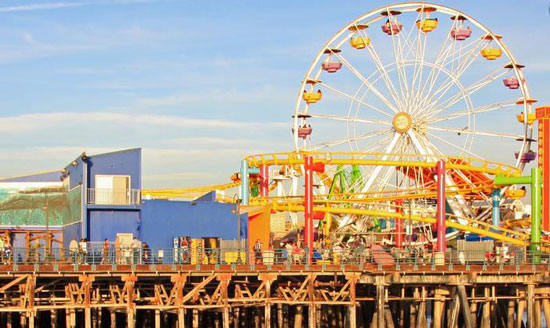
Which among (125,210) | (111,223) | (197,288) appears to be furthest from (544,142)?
(197,288)

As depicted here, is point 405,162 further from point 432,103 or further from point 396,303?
point 396,303

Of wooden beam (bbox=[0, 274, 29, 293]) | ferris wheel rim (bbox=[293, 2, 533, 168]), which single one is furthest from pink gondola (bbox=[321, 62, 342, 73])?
wooden beam (bbox=[0, 274, 29, 293])

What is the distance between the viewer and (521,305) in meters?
52.2

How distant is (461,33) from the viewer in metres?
79.3

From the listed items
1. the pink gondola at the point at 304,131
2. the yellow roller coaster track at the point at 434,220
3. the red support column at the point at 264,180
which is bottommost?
the yellow roller coaster track at the point at 434,220

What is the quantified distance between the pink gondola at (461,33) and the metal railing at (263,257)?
2706 cm

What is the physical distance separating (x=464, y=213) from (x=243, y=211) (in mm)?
30950

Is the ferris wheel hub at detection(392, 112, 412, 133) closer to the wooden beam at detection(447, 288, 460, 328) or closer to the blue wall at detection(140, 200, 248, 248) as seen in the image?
the blue wall at detection(140, 200, 248, 248)

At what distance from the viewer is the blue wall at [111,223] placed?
54.8 metres

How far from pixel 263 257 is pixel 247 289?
2720 mm

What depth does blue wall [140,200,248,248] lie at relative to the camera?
5456cm

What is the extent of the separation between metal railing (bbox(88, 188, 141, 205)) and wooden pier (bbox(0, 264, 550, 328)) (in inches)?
198

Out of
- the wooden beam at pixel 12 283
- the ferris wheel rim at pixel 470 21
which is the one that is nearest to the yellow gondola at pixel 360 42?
the ferris wheel rim at pixel 470 21

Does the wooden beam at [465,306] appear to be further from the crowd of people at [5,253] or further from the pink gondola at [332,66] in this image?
the pink gondola at [332,66]
